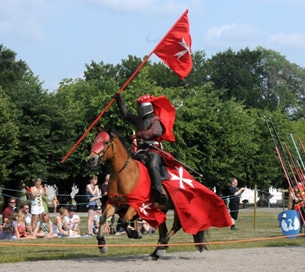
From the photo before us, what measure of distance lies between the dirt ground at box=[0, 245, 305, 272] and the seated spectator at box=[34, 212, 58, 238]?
6.66m

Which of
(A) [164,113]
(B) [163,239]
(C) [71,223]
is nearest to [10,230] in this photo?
(C) [71,223]

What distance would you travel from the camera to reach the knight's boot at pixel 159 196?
584 inches

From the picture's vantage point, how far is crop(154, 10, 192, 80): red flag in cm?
1642

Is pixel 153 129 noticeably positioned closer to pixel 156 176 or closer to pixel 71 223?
pixel 156 176

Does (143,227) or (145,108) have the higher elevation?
(145,108)

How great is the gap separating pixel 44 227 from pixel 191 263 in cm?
917

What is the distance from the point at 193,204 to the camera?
15.5 meters

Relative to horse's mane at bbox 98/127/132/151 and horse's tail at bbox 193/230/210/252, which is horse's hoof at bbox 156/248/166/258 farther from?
horse's mane at bbox 98/127/132/151

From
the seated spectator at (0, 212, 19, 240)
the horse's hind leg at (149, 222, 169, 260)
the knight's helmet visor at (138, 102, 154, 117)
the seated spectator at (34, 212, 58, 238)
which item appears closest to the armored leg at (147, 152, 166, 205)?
the knight's helmet visor at (138, 102, 154, 117)

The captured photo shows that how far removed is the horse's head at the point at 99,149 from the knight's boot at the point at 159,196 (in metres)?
1.15

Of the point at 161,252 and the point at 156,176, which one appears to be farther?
the point at 161,252

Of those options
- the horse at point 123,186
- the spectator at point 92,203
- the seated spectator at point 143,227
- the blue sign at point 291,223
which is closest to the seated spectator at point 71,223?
the spectator at point 92,203

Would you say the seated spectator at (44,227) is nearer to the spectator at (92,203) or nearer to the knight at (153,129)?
the spectator at (92,203)

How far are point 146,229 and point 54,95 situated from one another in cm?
3024
